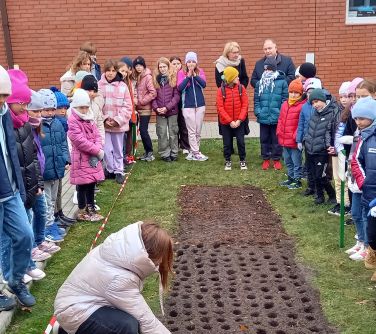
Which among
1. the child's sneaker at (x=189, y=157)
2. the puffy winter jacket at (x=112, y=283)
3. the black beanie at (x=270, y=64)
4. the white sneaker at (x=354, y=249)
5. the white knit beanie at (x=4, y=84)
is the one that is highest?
the white knit beanie at (x=4, y=84)

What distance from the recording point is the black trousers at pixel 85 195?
7.50 metres

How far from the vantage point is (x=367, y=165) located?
5.58 meters

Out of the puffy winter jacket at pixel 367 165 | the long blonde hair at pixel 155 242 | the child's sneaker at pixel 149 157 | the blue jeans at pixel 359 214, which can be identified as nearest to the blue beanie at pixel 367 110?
the puffy winter jacket at pixel 367 165

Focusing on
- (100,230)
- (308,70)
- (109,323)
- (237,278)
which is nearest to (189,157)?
(308,70)

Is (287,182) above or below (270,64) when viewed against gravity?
below

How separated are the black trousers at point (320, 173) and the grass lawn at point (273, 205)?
245mm

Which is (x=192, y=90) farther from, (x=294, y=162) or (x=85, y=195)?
(x=85, y=195)

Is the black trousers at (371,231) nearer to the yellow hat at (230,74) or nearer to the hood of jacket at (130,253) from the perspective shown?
the hood of jacket at (130,253)

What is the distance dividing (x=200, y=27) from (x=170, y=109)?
3.49 metres

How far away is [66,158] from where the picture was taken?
6.81 m

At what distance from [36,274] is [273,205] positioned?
362 centimetres

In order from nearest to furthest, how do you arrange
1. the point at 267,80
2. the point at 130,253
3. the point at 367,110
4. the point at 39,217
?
the point at 130,253
the point at 367,110
the point at 39,217
the point at 267,80

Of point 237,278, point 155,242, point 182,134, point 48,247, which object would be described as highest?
point 155,242

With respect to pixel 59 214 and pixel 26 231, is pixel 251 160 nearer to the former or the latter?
pixel 59 214
